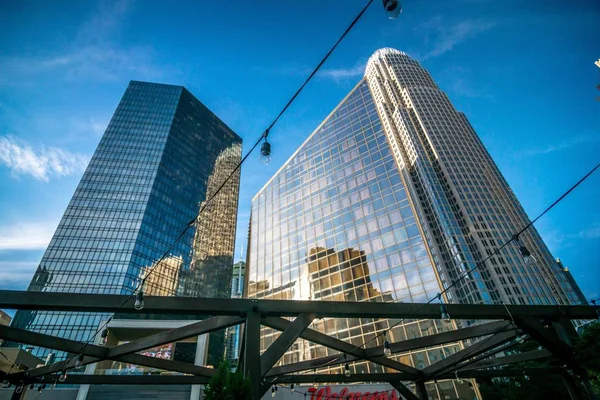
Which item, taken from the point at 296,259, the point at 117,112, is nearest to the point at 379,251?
the point at 296,259

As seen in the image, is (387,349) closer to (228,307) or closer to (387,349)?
(387,349)

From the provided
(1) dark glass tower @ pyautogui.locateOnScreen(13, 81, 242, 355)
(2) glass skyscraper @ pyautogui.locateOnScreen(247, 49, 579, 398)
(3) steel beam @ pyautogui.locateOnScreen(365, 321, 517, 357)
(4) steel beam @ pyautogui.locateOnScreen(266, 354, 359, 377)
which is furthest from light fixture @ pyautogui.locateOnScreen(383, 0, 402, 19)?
(1) dark glass tower @ pyautogui.locateOnScreen(13, 81, 242, 355)

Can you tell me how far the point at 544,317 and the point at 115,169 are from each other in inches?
3959

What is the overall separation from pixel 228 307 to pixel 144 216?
85024mm

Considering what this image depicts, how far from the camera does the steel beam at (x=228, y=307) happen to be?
675 centimetres

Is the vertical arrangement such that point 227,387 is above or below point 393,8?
below

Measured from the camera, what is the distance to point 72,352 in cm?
840

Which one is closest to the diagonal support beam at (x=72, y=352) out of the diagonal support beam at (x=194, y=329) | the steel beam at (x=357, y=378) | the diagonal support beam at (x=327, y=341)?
the diagonal support beam at (x=194, y=329)

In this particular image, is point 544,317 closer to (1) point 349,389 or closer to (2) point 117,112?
(1) point 349,389

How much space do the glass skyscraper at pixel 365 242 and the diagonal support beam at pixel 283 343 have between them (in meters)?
28.4

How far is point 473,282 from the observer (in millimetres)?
82062

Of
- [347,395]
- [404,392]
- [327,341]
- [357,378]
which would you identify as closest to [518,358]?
[404,392]

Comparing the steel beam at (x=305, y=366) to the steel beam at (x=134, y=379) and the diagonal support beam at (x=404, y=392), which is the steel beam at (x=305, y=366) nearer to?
the steel beam at (x=134, y=379)

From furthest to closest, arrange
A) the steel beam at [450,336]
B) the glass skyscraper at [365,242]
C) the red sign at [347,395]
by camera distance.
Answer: the glass skyscraper at [365,242] → the red sign at [347,395] → the steel beam at [450,336]
